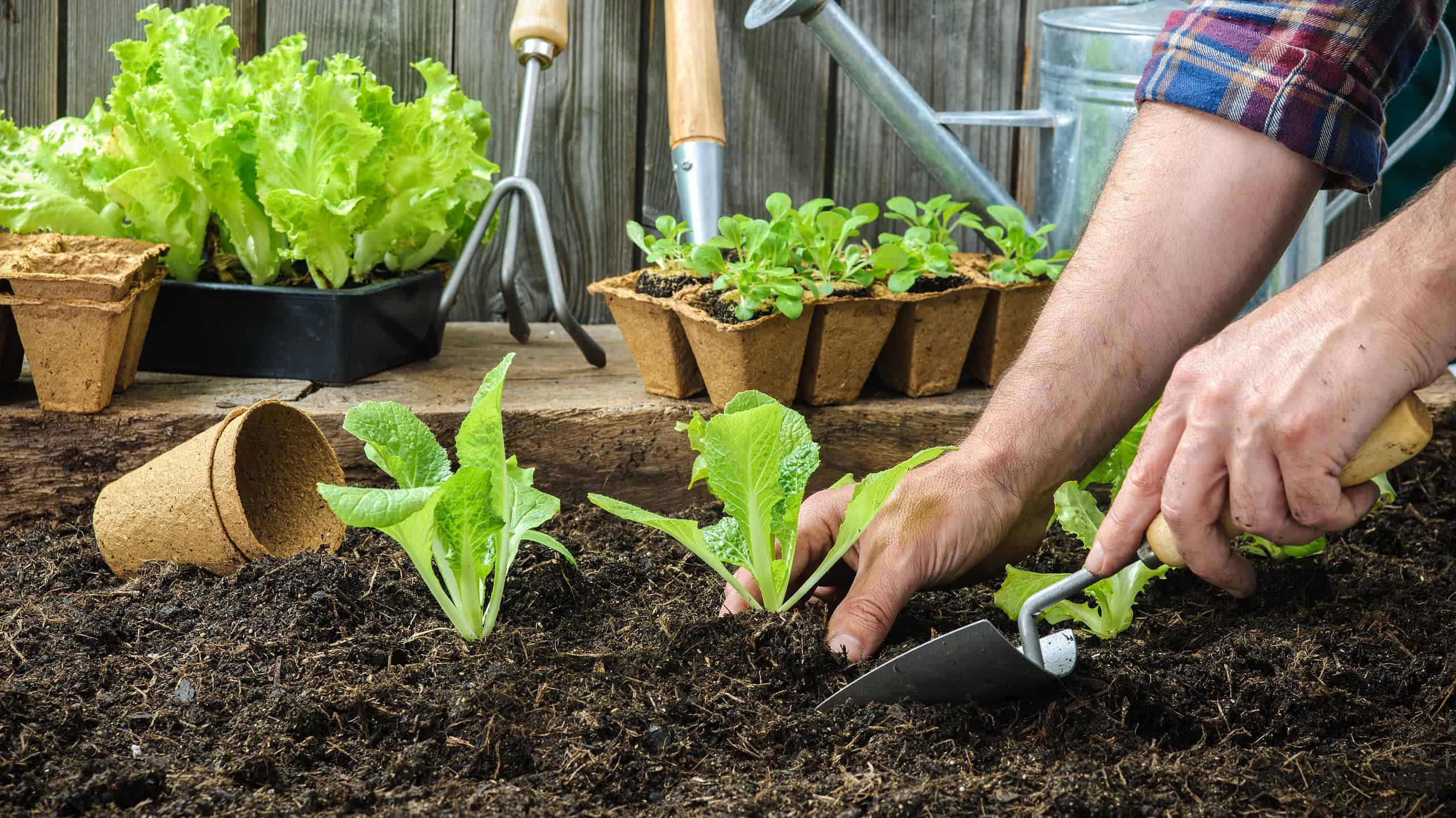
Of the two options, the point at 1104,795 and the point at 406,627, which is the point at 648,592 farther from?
the point at 1104,795

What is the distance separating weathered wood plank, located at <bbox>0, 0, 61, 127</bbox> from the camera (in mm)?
1741

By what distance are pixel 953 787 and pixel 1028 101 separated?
1.49m

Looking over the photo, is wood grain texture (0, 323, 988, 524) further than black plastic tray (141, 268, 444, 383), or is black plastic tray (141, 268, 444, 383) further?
black plastic tray (141, 268, 444, 383)

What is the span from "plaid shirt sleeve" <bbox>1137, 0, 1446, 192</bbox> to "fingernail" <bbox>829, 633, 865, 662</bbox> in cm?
56

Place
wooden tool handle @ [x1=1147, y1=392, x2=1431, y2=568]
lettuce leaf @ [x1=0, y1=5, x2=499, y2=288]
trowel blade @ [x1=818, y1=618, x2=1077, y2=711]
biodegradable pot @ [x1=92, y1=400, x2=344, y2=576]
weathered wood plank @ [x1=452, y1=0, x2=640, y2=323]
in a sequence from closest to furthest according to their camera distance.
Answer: wooden tool handle @ [x1=1147, y1=392, x2=1431, y2=568], trowel blade @ [x1=818, y1=618, x2=1077, y2=711], biodegradable pot @ [x1=92, y1=400, x2=344, y2=576], lettuce leaf @ [x1=0, y1=5, x2=499, y2=288], weathered wood plank @ [x1=452, y1=0, x2=640, y2=323]

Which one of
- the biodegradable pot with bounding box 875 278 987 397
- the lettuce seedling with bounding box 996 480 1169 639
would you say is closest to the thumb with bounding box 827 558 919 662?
the lettuce seedling with bounding box 996 480 1169 639

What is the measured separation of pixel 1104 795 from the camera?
2.49 feet

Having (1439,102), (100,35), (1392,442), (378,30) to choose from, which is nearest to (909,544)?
(1392,442)

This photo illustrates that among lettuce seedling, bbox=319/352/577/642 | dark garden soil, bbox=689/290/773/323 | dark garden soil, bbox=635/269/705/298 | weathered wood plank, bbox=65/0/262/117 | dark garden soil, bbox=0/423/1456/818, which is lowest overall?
dark garden soil, bbox=0/423/1456/818

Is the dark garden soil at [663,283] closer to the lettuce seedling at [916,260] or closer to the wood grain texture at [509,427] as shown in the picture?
the wood grain texture at [509,427]

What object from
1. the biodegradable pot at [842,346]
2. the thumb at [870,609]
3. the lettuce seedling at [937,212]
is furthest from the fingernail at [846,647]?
the lettuce seedling at [937,212]

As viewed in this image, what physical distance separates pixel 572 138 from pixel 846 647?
4.10 ft

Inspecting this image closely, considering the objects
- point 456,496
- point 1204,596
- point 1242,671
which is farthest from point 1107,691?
point 456,496

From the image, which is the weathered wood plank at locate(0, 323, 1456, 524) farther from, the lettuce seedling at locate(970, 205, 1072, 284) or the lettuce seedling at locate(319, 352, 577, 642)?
the lettuce seedling at locate(319, 352, 577, 642)
